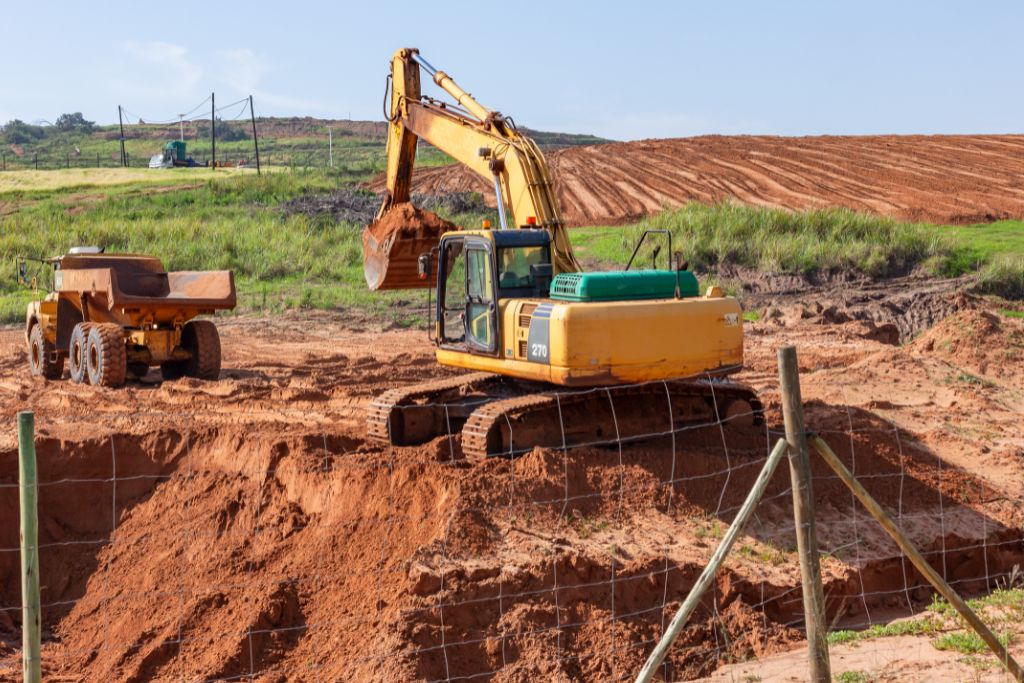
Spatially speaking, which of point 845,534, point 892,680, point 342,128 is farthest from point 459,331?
point 342,128

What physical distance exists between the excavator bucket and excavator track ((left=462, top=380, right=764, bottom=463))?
358cm

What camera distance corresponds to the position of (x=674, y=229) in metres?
26.5

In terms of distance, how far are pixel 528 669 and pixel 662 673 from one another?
0.95 m

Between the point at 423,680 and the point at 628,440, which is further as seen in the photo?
the point at 628,440

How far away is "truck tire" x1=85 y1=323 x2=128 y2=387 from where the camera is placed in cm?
1575

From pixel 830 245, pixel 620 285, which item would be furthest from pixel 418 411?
pixel 830 245

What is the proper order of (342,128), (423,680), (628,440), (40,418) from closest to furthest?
(423,680)
(628,440)
(40,418)
(342,128)

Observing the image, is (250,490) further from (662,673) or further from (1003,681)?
(1003,681)

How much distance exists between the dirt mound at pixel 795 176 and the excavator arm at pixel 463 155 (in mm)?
17159

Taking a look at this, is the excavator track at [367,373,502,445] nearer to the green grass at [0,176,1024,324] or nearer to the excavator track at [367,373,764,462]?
the excavator track at [367,373,764,462]

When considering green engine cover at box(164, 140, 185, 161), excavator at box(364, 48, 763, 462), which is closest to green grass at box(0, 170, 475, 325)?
excavator at box(364, 48, 763, 462)

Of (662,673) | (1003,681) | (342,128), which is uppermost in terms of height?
(342,128)

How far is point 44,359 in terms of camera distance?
58.2 feet

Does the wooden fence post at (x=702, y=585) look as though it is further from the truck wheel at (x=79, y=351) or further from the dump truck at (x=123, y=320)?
the truck wheel at (x=79, y=351)
